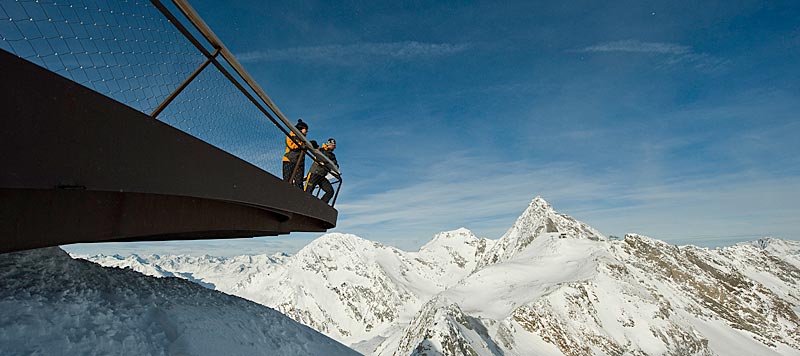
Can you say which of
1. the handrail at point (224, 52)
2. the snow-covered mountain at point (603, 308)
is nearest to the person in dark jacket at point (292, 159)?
the handrail at point (224, 52)

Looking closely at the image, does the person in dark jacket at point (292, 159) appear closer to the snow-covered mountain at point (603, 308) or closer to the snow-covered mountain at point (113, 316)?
the snow-covered mountain at point (113, 316)

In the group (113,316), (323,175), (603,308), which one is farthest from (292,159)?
(603,308)

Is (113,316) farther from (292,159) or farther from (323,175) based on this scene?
(323,175)

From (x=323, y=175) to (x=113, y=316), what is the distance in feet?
17.8

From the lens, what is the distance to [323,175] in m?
9.24

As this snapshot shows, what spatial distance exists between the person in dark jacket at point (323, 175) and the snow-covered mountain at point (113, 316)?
320 cm

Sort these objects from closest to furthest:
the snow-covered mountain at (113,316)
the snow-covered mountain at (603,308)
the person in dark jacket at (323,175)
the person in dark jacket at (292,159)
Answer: the snow-covered mountain at (113,316) < the person in dark jacket at (292,159) < the person in dark jacket at (323,175) < the snow-covered mountain at (603,308)

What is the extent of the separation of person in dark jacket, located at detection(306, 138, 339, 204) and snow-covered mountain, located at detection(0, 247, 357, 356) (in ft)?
10.5

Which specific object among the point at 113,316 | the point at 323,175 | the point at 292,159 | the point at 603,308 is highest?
the point at 323,175

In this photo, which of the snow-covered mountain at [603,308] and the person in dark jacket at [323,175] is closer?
the person in dark jacket at [323,175]

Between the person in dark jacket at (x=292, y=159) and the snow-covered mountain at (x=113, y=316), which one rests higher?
the person in dark jacket at (x=292, y=159)

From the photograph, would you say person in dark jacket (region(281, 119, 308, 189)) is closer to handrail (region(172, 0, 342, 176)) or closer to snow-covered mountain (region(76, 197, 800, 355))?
handrail (region(172, 0, 342, 176))

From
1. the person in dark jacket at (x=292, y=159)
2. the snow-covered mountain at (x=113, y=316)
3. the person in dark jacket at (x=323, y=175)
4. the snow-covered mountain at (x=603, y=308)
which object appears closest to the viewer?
the snow-covered mountain at (x=113, y=316)

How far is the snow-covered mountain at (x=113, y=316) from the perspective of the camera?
135 inches
